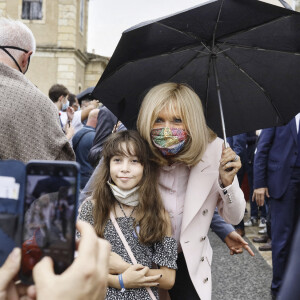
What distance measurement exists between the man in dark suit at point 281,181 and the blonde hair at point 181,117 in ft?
6.92

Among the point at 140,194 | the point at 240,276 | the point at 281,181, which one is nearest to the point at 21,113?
the point at 140,194

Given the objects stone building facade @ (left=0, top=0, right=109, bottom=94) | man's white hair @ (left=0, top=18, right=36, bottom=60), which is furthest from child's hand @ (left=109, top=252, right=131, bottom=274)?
stone building facade @ (left=0, top=0, right=109, bottom=94)

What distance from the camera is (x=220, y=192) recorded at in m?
2.18

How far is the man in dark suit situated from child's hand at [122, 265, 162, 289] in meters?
2.41

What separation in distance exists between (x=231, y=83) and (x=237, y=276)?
9.28 ft

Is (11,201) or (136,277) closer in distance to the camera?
(11,201)

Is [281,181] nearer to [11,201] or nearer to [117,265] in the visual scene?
[117,265]

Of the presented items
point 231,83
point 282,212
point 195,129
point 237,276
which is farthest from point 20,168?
point 237,276

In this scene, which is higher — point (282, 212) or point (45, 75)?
point (45, 75)

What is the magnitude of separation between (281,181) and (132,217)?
233 cm

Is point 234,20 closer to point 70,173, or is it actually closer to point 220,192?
point 220,192

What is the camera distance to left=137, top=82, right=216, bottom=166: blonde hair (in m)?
2.20

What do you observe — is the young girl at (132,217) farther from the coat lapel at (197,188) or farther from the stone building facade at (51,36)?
the stone building facade at (51,36)

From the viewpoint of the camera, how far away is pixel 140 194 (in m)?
2.16
